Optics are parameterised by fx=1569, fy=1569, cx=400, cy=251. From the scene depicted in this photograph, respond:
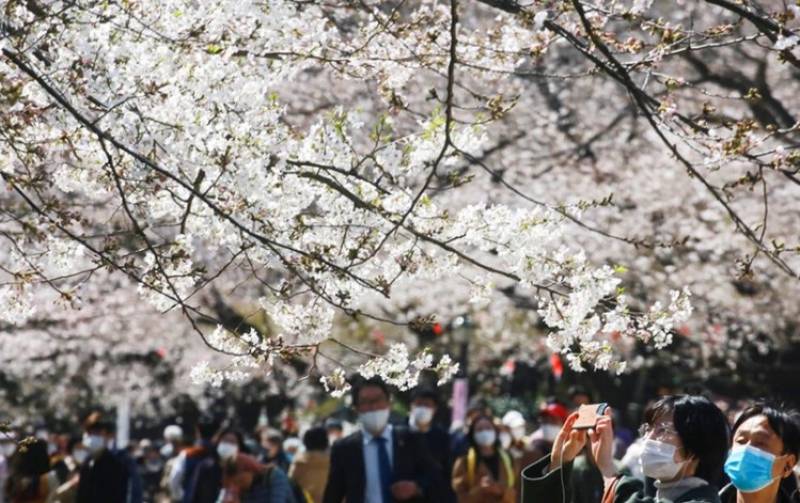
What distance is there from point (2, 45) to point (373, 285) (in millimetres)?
1579

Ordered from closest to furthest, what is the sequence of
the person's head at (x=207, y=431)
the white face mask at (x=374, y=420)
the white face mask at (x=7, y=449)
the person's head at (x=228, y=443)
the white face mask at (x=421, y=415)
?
the white face mask at (x=374, y=420), the person's head at (x=228, y=443), the white face mask at (x=421, y=415), the person's head at (x=207, y=431), the white face mask at (x=7, y=449)

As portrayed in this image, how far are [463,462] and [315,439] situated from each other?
1.84 meters

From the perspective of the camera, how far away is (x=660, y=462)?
16.2ft

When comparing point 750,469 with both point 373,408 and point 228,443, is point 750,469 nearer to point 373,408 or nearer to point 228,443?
point 373,408

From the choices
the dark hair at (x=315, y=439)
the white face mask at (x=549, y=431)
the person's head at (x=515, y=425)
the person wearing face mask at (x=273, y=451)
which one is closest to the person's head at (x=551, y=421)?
the white face mask at (x=549, y=431)

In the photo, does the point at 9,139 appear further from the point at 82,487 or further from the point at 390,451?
the point at 82,487

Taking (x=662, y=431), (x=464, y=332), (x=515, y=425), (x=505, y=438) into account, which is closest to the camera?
(x=662, y=431)

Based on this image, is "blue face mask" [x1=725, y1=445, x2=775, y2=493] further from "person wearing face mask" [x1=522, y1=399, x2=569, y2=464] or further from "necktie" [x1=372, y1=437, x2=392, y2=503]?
"person wearing face mask" [x1=522, y1=399, x2=569, y2=464]

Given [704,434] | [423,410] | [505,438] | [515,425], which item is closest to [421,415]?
[423,410]

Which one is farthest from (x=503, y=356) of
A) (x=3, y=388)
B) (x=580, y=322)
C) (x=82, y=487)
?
(x=580, y=322)

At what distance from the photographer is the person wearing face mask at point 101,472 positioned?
1272 cm

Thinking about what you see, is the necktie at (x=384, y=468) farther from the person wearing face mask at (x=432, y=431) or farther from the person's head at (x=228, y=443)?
the person's head at (x=228, y=443)

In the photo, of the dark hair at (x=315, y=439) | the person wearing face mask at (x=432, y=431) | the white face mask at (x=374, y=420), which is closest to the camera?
the white face mask at (x=374, y=420)

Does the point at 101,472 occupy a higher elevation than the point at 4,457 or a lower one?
lower
